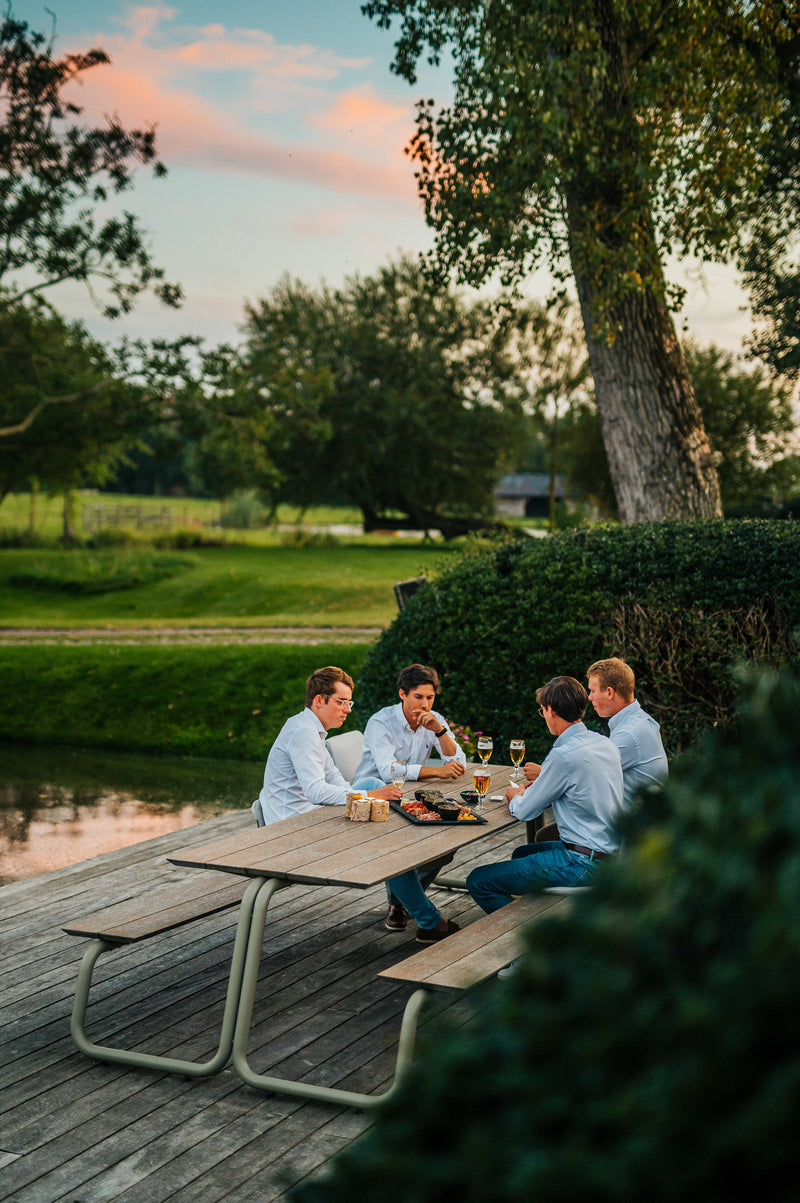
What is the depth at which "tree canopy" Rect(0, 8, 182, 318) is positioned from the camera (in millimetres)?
19578

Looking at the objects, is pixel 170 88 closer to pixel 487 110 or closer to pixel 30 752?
pixel 487 110

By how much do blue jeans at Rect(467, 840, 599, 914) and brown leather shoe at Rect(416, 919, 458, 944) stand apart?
2.20ft

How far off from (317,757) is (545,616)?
3.92 m

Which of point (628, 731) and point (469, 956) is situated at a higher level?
point (628, 731)

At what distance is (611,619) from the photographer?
8773 mm

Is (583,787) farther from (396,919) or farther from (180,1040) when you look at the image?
(180,1040)

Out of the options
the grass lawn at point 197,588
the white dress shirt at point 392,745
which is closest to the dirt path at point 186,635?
the grass lawn at point 197,588

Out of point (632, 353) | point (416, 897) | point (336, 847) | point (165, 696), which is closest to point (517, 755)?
point (416, 897)

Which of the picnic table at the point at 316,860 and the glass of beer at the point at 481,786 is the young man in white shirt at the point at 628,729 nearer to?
the glass of beer at the point at 481,786

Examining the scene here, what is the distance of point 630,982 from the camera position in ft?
4.46

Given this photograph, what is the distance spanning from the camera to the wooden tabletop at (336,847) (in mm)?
4137

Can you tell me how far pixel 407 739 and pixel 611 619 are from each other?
3.23 metres

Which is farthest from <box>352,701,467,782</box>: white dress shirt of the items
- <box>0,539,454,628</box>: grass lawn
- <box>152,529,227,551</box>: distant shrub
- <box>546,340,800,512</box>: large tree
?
<box>152,529,227,551</box>: distant shrub

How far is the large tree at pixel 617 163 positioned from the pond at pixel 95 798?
17.6 feet
